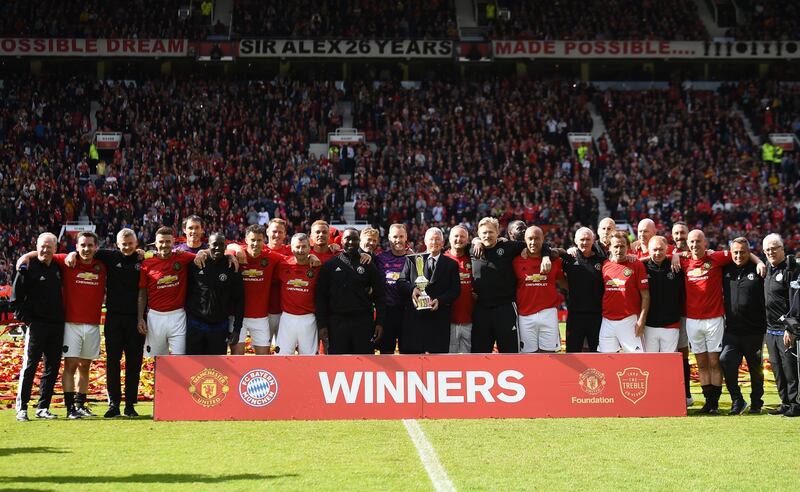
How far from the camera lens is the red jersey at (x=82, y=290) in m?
11.6

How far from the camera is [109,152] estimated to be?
4059cm

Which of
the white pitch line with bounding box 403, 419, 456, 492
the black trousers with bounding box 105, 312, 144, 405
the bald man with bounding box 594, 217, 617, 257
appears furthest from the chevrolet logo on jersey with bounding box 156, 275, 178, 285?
the bald man with bounding box 594, 217, 617, 257

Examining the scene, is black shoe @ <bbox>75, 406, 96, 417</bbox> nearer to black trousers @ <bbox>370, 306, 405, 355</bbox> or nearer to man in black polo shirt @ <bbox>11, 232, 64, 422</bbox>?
man in black polo shirt @ <bbox>11, 232, 64, 422</bbox>

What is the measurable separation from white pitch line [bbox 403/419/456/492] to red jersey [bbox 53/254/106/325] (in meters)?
3.86

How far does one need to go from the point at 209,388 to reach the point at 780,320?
21.1ft

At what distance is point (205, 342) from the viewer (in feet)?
38.3

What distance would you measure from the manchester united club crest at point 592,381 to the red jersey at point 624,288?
113 cm

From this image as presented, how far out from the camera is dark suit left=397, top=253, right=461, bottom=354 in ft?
38.8

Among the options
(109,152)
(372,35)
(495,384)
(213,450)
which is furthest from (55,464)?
(372,35)

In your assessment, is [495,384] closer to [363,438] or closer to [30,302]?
[363,438]

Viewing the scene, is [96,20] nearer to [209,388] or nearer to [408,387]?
[209,388]

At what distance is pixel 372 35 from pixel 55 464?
1526 inches

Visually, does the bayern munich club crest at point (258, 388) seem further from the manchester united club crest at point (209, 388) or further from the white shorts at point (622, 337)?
the white shorts at point (622, 337)

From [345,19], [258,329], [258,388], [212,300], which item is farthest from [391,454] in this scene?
[345,19]
